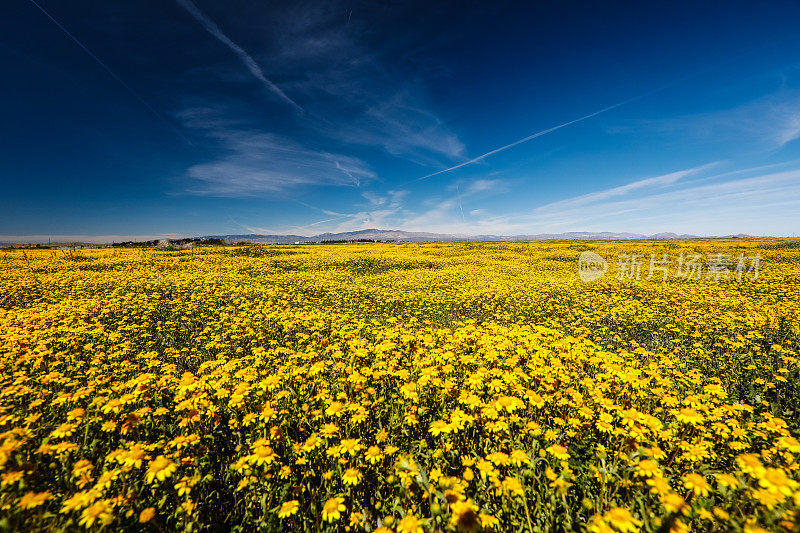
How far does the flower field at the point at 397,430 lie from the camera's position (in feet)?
9.08

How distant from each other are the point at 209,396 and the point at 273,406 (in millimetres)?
1156

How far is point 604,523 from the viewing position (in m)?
2.35

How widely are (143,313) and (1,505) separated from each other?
10112mm

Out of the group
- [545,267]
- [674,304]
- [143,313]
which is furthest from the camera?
[545,267]

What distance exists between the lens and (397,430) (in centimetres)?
444

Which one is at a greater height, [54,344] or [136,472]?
[54,344]

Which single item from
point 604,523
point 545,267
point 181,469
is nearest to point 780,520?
point 604,523

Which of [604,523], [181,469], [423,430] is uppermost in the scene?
[604,523]

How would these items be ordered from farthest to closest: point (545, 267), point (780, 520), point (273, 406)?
point (545, 267) → point (273, 406) → point (780, 520)

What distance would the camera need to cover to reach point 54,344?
6.60m

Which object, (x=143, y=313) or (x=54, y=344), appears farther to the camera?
(x=143, y=313)

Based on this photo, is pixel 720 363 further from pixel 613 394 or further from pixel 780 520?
pixel 780 520

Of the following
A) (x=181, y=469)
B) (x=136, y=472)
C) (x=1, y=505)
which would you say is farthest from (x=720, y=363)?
(x=1, y=505)

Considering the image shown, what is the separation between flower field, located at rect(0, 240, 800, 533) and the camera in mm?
2768
